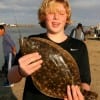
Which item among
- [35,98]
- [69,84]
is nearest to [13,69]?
[35,98]

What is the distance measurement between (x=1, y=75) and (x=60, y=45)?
1020 centimetres

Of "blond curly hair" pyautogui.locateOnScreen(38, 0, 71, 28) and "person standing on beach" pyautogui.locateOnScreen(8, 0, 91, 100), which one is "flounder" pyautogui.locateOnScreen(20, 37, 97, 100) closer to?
"person standing on beach" pyautogui.locateOnScreen(8, 0, 91, 100)

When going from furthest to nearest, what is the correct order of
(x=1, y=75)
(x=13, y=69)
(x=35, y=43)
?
(x=1, y=75) → (x=13, y=69) → (x=35, y=43)

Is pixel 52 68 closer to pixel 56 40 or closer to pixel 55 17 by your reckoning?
pixel 56 40

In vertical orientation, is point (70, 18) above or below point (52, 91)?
above

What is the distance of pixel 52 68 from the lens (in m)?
3.68

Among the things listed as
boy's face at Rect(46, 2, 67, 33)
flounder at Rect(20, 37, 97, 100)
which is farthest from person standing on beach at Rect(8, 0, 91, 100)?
flounder at Rect(20, 37, 97, 100)

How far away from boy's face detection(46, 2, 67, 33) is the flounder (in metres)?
0.38

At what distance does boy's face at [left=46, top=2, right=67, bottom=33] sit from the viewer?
4031 millimetres

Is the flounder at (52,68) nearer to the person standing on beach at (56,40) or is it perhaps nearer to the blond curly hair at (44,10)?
the person standing on beach at (56,40)

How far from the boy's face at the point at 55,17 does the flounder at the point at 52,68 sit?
0.38 meters

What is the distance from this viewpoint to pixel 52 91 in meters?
3.79

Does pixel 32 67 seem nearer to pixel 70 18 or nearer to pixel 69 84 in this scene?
pixel 69 84

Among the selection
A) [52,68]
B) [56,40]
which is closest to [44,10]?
[56,40]
